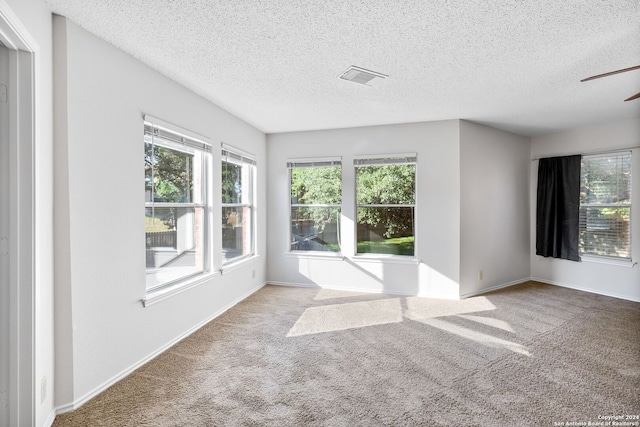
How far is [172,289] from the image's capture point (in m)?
3.05

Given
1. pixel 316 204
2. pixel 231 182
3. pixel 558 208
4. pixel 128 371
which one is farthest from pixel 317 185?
pixel 558 208

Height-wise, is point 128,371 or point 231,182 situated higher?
point 231,182

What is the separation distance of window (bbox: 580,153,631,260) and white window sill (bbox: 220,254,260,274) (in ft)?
16.0

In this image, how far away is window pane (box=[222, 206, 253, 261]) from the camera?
414 cm

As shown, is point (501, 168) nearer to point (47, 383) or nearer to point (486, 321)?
point (486, 321)

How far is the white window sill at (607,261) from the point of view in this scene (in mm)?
4480

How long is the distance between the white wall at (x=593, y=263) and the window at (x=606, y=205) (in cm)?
10

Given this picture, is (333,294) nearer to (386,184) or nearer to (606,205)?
(386,184)

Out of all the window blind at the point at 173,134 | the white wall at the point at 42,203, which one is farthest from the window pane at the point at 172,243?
the white wall at the point at 42,203

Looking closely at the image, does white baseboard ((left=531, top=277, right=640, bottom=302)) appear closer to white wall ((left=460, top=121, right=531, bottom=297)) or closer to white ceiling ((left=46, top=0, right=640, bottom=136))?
white wall ((left=460, top=121, right=531, bottom=297))

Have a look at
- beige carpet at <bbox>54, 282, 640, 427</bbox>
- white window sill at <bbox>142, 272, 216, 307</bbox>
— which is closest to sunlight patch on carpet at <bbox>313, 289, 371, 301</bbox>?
beige carpet at <bbox>54, 282, 640, 427</bbox>

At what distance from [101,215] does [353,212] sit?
3301 millimetres

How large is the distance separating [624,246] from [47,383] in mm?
6353

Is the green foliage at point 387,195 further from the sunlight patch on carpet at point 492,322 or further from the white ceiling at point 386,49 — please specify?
the sunlight patch on carpet at point 492,322
